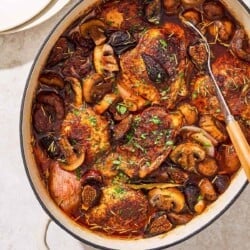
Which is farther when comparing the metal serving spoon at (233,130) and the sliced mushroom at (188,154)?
the sliced mushroom at (188,154)

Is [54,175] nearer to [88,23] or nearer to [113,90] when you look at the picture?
[113,90]

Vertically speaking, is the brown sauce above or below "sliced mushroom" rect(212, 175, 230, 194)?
above

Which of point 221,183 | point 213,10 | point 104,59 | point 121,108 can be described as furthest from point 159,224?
point 213,10

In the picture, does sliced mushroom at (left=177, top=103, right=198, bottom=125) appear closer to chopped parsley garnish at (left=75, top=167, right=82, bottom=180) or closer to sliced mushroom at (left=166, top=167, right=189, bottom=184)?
sliced mushroom at (left=166, top=167, right=189, bottom=184)

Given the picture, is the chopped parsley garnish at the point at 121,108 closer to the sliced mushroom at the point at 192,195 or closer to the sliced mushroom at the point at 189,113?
the sliced mushroom at the point at 189,113

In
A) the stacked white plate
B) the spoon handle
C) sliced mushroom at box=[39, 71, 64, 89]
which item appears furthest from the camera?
the stacked white plate

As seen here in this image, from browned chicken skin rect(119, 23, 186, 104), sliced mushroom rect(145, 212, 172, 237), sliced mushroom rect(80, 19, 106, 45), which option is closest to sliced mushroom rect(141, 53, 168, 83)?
browned chicken skin rect(119, 23, 186, 104)

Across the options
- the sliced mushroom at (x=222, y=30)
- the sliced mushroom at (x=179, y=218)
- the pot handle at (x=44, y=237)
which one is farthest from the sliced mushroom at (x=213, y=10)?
the pot handle at (x=44, y=237)
